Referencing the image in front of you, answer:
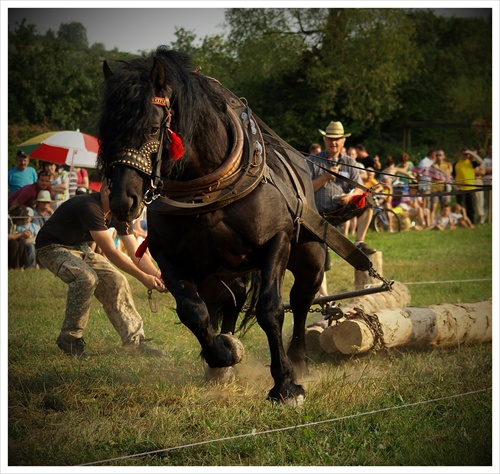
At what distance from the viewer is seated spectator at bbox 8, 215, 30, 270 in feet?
39.9

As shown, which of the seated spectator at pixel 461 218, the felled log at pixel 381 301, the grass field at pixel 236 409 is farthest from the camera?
the seated spectator at pixel 461 218

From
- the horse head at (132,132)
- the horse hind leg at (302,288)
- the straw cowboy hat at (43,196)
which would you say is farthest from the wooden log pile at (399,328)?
the straw cowboy hat at (43,196)

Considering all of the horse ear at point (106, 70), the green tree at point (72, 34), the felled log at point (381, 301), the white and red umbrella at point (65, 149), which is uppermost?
the green tree at point (72, 34)

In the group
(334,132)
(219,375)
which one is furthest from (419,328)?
(334,132)

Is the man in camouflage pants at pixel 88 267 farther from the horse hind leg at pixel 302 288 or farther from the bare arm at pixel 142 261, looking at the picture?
the horse hind leg at pixel 302 288

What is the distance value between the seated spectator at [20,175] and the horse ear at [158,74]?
9511 mm

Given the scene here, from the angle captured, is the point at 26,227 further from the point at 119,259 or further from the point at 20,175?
the point at 119,259

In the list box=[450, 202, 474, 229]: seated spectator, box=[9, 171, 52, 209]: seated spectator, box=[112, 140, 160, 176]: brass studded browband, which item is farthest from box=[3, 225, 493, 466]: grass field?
box=[450, 202, 474, 229]: seated spectator

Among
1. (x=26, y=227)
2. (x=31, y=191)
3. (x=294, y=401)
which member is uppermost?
(x=31, y=191)

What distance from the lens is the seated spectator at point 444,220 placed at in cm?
1964

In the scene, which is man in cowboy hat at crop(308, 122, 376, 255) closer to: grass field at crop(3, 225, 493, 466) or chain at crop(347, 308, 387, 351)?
chain at crop(347, 308, 387, 351)

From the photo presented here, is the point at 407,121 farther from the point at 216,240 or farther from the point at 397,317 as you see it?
the point at 216,240

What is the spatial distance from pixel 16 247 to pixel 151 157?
A: 8.38 meters

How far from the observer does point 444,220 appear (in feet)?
64.8
